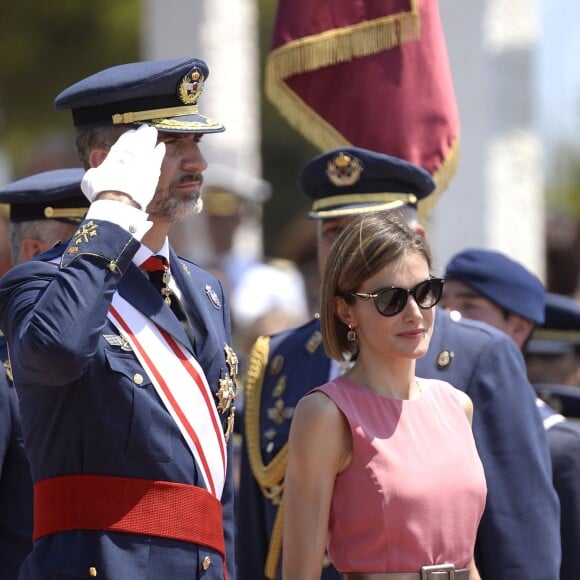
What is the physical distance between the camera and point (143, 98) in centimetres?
396

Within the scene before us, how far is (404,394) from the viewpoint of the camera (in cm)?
384

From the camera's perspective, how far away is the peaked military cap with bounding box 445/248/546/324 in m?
5.51

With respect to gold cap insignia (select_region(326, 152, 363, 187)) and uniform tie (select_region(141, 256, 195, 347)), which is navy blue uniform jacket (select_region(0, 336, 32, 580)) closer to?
uniform tie (select_region(141, 256, 195, 347))

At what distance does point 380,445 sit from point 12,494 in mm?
1281

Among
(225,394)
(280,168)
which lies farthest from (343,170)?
(280,168)

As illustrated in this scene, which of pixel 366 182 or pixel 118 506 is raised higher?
pixel 366 182

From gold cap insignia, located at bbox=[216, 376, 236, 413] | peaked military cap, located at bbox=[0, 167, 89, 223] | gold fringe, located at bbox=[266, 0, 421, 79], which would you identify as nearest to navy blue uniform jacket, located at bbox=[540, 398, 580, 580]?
gold cap insignia, located at bbox=[216, 376, 236, 413]

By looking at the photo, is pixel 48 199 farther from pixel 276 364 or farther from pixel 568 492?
pixel 568 492

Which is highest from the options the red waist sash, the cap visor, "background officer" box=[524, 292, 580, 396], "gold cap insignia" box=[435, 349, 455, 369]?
the cap visor

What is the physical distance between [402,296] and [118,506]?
850 millimetres

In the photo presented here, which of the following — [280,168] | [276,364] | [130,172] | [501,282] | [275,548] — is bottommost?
[280,168]

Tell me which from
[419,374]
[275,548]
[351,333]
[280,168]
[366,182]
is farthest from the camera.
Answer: [280,168]

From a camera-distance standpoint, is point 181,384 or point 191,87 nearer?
point 181,384

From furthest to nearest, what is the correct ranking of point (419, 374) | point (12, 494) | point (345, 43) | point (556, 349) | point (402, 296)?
point (556, 349)
point (345, 43)
point (419, 374)
point (12, 494)
point (402, 296)
